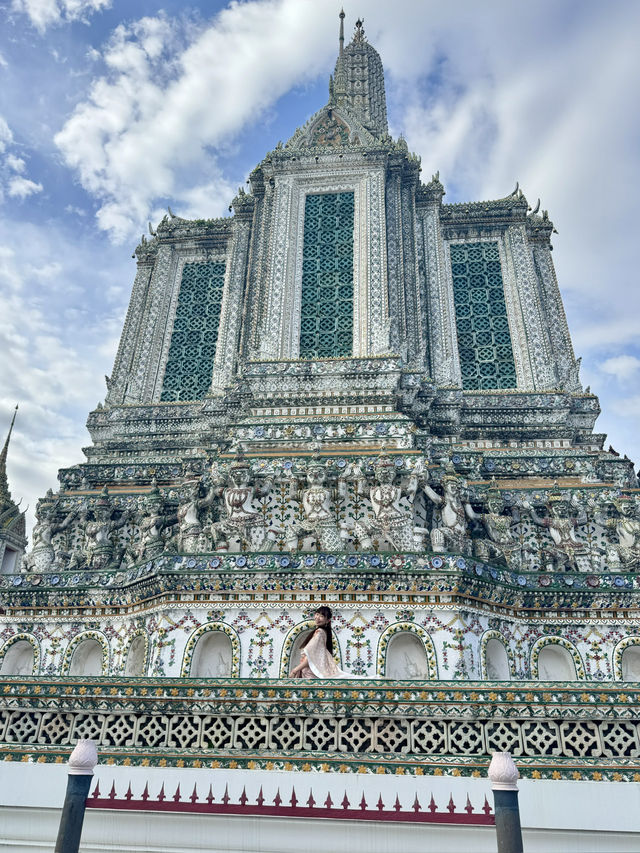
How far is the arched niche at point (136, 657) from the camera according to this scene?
12.1 meters

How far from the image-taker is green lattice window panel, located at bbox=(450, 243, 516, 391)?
67.2ft

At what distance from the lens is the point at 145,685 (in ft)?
23.0

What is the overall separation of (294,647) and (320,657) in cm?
344

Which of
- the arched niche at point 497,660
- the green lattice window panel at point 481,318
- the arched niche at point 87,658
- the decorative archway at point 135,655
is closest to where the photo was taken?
the arched niche at point 497,660

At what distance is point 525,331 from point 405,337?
4072 millimetres

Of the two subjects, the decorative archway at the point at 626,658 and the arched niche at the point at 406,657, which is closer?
the arched niche at the point at 406,657

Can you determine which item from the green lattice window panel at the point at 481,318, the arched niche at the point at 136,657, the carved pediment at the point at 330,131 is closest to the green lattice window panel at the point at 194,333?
the carved pediment at the point at 330,131

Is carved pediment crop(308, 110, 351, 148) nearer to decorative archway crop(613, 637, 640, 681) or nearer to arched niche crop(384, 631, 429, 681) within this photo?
arched niche crop(384, 631, 429, 681)

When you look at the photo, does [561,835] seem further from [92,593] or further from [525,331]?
[525,331]

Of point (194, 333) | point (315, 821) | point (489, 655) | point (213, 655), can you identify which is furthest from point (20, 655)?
point (194, 333)

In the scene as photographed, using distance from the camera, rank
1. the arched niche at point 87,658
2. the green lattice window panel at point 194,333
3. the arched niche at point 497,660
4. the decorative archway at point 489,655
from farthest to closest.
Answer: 1. the green lattice window panel at point 194,333
2. the arched niche at point 87,658
3. the arched niche at point 497,660
4. the decorative archway at point 489,655

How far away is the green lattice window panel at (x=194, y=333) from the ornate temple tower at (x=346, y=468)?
0.08 metres

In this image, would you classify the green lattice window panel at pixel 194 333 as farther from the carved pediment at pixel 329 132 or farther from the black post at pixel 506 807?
the black post at pixel 506 807

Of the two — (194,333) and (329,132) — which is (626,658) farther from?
(329,132)
